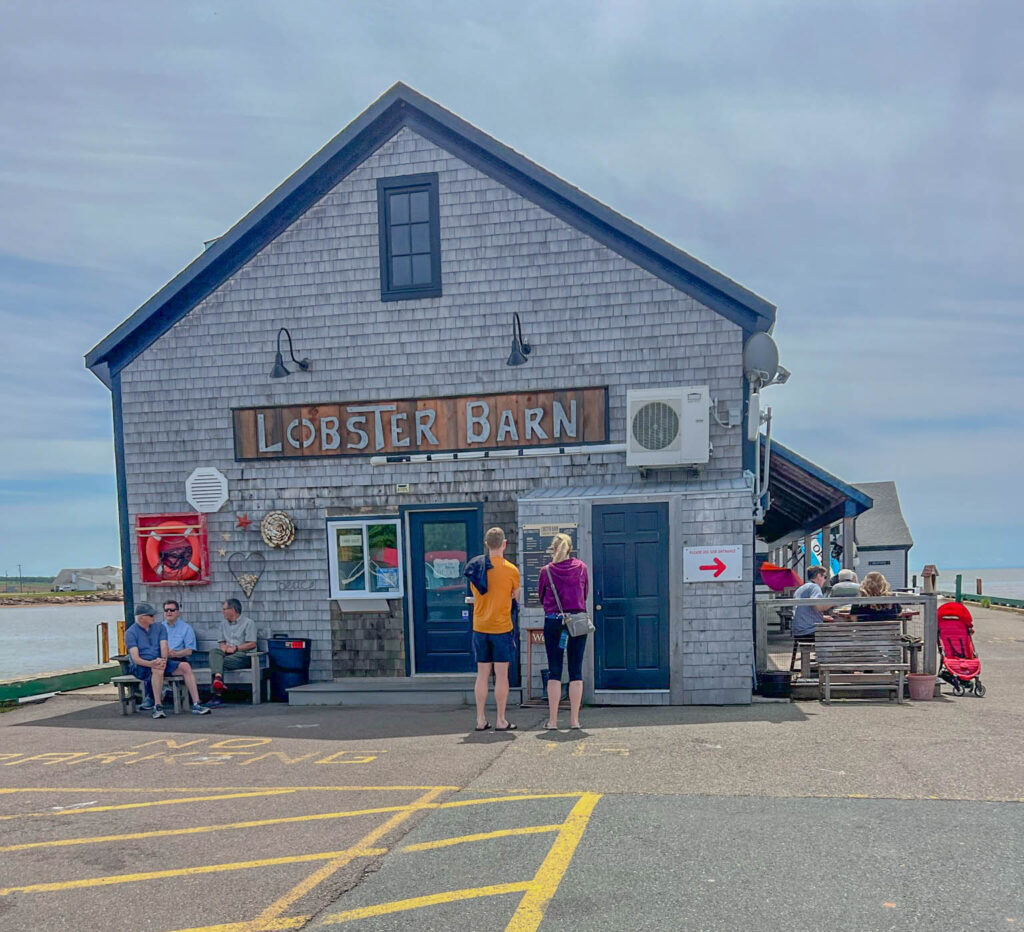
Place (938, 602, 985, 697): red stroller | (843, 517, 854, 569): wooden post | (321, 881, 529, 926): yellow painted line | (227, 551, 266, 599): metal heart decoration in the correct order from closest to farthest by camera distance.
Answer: (321, 881, 529, 926): yellow painted line
(938, 602, 985, 697): red stroller
(227, 551, 266, 599): metal heart decoration
(843, 517, 854, 569): wooden post

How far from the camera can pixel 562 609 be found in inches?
326

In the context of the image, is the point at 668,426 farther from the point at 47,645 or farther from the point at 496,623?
the point at 47,645

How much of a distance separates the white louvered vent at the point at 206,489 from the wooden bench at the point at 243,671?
1794mm

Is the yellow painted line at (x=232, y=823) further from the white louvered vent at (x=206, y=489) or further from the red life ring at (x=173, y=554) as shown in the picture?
the white louvered vent at (x=206, y=489)

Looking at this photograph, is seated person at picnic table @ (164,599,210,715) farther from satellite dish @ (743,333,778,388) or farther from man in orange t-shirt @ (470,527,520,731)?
satellite dish @ (743,333,778,388)

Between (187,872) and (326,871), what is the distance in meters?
0.79

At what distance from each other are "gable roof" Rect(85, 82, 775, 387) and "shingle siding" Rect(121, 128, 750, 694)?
0.14 meters

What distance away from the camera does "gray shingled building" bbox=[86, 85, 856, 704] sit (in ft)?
33.7

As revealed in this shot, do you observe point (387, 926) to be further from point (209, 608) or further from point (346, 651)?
point (209, 608)

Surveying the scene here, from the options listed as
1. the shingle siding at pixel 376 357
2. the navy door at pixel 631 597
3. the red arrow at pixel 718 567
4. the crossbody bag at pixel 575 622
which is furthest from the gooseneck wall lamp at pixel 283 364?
the red arrow at pixel 718 567

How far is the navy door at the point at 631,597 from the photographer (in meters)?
9.88

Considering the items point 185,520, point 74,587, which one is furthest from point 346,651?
point 74,587

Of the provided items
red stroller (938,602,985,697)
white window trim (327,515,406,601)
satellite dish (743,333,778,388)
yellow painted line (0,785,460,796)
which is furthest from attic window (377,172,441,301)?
red stroller (938,602,985,697)

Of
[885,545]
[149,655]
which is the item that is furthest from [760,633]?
[885,545]
